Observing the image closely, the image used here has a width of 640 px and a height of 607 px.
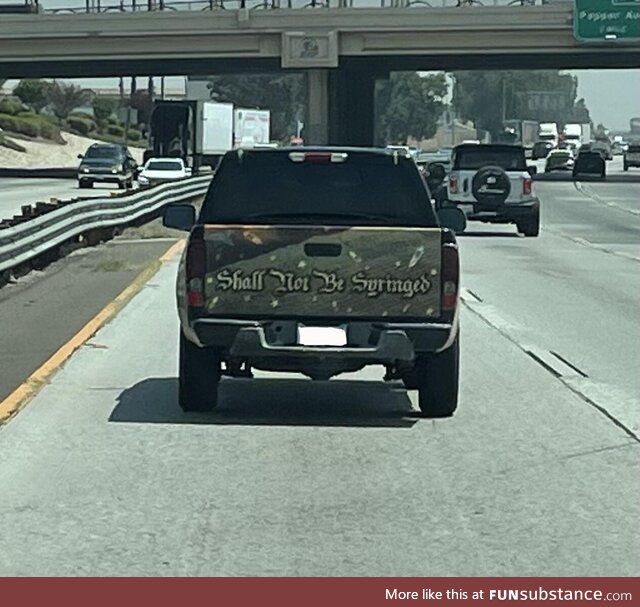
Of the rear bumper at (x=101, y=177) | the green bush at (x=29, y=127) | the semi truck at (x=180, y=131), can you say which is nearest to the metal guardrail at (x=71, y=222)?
the rear bumper at (x=101, y=177)

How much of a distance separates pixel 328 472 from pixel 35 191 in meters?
47.4

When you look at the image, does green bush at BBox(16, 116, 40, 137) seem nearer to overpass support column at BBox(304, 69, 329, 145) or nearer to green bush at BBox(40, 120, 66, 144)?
green bush at BBox(40, 120, 66, 144)

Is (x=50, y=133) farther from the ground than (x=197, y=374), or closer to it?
farther from the ground

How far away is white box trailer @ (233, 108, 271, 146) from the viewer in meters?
85.8

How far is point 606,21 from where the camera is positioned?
5547cm

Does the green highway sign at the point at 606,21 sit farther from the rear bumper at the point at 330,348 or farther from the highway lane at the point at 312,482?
the rear bumper at the point at 330,348

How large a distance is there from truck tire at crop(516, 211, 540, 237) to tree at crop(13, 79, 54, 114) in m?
104

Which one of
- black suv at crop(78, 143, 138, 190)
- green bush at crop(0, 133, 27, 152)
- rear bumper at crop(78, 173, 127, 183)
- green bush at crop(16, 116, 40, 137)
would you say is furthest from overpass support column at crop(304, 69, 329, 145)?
green bush at crop(16, 116, 40, 137)

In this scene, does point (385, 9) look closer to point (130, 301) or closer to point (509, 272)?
point (509, 272)

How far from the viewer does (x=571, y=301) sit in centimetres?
2062

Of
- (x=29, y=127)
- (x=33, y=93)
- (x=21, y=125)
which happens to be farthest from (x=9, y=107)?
(x=33, y=93)

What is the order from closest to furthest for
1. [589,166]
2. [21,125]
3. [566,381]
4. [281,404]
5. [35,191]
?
[281,404] < [566,381] < [35,191] < [589,166] < [21,125]

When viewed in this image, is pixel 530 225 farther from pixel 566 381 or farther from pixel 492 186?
pixel 566 381
